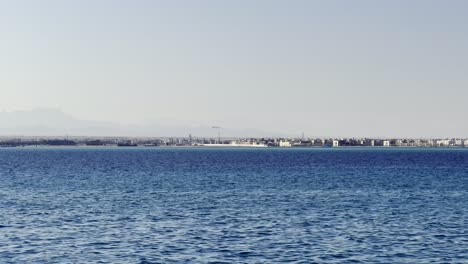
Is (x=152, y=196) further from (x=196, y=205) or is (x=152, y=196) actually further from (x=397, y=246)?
(x=397, y=246)

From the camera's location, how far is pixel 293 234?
48.1m

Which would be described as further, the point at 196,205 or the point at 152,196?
the point at 152,196

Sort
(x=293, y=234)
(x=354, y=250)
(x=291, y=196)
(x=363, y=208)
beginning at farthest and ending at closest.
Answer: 1. (x=291, y=196)
2. (x=363, y=208)
3. (x=293, y=234)
4. (x=354, y=250)

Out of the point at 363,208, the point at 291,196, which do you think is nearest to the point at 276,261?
the point at 363,208

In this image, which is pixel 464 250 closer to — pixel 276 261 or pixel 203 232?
pixel 276 261

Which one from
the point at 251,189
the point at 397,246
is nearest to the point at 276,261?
the point at 397,246

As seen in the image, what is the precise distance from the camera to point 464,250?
140ft

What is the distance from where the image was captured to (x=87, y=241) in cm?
4522

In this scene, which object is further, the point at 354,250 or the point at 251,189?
the point at 251,189

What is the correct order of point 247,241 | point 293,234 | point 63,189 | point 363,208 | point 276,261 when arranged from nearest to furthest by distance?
point 276,261, point 247,241, point 293,234, point 363,208, point 63,189

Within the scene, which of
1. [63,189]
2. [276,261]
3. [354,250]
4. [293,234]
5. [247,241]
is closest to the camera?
[276,261]

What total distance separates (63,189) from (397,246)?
177 feet

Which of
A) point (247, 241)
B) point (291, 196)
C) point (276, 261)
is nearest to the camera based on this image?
point (276, 261)

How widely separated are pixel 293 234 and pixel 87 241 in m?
12.6
